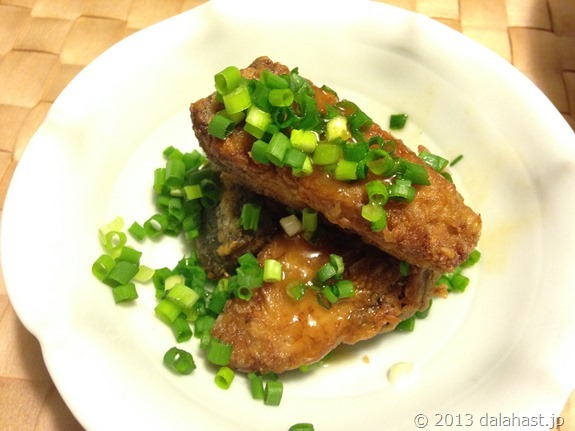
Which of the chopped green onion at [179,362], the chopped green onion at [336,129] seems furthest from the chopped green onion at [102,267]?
the chopped green onion at [336,129]

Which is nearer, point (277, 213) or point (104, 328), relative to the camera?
point (104, 328)

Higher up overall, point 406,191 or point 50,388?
point 406,191

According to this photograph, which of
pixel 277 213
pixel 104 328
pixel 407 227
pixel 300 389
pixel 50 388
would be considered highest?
pixel 407 227

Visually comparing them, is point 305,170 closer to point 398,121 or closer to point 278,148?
point 278,148

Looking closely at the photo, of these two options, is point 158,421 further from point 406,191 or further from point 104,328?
point 406,191

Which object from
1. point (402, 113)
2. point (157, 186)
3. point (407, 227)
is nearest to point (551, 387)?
point (407, 227)

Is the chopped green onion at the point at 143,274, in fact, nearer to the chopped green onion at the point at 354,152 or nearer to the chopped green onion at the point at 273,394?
the chopped green onion at the point at 273,394

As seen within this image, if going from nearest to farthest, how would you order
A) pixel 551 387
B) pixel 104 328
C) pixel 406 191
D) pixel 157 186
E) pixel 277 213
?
1. pixel 551 387
2. pixel 406 191
3. pixel 104 328
4. pixel 277 213
5. pixel 157 186

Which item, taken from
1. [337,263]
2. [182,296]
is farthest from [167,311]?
[337,263]
